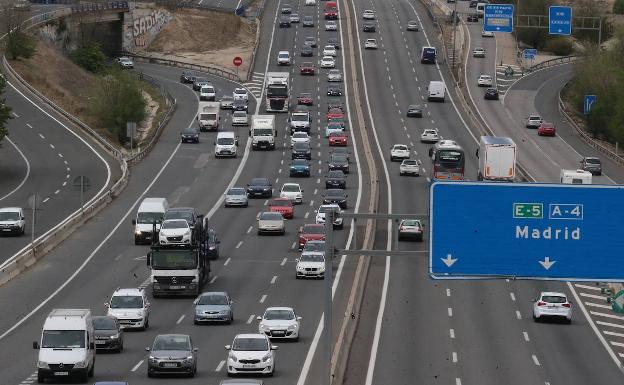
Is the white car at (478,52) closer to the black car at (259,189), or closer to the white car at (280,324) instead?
the black car at (259,189)

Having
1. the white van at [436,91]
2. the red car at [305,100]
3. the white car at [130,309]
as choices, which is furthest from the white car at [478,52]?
the white car at [130,309]

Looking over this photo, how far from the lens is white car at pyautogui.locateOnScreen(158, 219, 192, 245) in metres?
62.5

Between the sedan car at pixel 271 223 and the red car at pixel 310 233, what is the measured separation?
356 centimetres

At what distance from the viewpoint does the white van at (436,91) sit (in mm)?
137875

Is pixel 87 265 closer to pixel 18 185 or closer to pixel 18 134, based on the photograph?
pixel 18 185

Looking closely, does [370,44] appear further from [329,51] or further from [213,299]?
[213,299]

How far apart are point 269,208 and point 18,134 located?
107ft

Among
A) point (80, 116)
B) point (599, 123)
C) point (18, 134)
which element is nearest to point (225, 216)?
point (18, 134)

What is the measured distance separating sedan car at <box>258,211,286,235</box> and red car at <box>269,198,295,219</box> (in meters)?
4.58

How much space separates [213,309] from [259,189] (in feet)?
120

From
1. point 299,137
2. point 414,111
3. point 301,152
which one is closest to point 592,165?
point 301,152

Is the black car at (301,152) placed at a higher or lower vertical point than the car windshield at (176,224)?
lower

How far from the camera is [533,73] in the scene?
161 metres

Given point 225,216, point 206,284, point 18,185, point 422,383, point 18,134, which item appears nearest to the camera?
point 422,383
